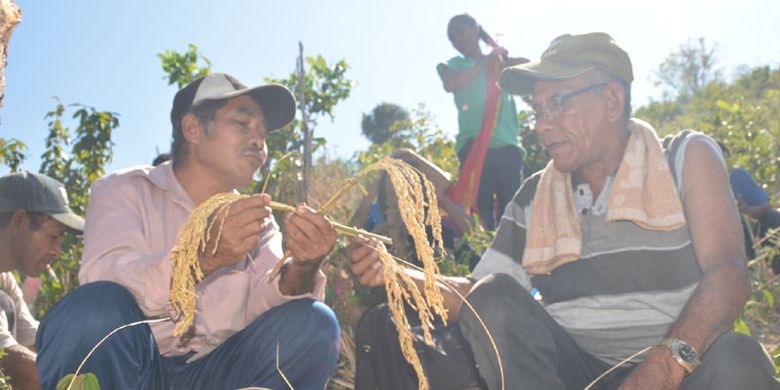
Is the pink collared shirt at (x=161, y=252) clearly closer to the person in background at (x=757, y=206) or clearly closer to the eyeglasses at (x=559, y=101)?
the eyeglasses at (x=559, y=101)

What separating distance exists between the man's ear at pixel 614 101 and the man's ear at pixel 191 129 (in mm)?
1746

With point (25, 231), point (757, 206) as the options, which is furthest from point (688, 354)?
point (757, 206)

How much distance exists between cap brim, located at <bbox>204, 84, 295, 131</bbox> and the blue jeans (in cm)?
101

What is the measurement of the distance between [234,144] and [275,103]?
0.36 meters

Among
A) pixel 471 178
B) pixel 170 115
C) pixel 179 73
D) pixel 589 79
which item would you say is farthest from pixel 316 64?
pixel 589 79

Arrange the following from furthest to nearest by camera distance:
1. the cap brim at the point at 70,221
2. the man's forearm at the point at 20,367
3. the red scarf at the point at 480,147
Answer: the red scarf at the point at 480,147
the cap brim at the point at 70,221
the man's forearm at the point at 20,367

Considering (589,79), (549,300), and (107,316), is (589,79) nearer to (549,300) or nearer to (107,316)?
(549,300)

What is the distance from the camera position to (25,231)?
3896 millimetres

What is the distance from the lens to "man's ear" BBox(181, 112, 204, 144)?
3.23 m

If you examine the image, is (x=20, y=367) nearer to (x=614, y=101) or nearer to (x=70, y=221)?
(x=70, y=221)

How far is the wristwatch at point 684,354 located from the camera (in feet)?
7.57

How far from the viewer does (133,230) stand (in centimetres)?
272

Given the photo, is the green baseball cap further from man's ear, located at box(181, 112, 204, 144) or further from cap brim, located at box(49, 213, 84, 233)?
cap brim, located at box(49, 213, 84, 233)

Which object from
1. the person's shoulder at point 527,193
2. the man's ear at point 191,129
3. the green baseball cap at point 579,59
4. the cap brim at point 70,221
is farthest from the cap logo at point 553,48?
the cap brim at point 70,221
